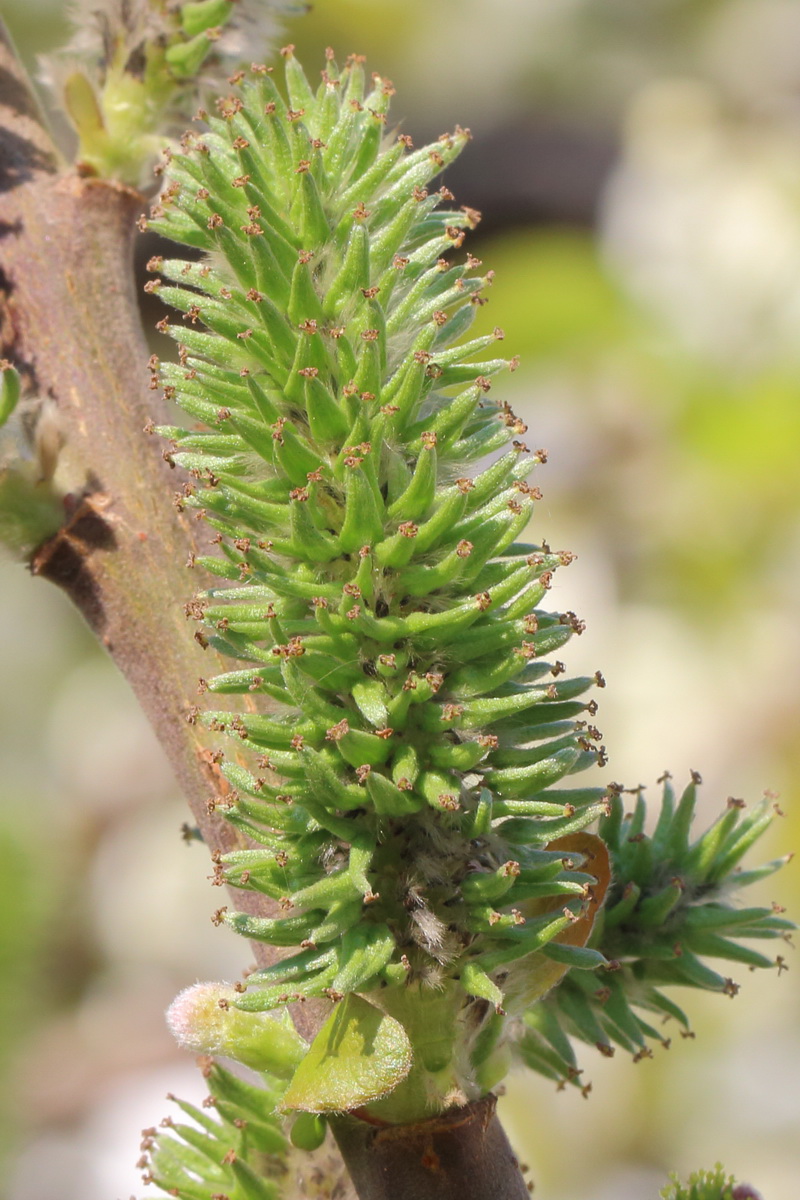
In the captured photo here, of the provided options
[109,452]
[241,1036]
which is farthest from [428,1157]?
[109,452]

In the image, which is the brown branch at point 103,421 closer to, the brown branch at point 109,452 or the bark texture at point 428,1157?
the brown branch at point 109,452

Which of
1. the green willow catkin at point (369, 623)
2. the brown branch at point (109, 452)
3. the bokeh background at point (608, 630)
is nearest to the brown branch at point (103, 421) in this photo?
the brown branch at point (109, 452)

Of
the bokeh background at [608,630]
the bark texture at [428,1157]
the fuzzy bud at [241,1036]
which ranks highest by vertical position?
the bokeh background at [608,630]

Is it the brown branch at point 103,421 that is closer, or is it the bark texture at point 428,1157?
the bark texture at point 428,1157

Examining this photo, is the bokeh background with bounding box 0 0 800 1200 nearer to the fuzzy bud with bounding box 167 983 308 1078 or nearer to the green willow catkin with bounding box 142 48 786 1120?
the fuzzy bud with bounding box 167 983 308 1078

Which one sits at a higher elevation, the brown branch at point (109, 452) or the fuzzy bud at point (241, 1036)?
the brown branch at point (109, 452)

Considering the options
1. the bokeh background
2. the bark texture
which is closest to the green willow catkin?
the bark texture
